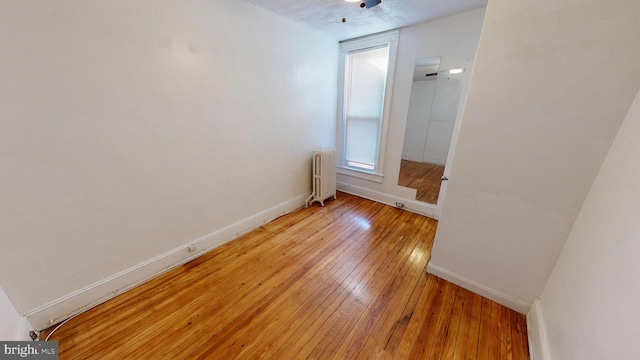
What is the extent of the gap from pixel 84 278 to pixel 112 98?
1.30 meters

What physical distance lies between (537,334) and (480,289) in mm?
412

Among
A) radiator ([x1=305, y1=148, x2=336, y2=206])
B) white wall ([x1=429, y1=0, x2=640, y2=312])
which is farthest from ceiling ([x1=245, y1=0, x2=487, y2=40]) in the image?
radiator ([x1=305, y1=148, x2=336, y2=206])

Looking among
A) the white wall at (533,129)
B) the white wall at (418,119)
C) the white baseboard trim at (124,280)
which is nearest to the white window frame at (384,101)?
the white wall at (418,119)

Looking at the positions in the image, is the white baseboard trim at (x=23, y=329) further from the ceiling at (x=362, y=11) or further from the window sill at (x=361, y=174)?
the window sill at (x=361, y=174)

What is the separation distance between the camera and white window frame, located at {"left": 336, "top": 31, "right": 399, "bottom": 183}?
9.26 ft

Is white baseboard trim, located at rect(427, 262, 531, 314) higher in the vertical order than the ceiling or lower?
lower

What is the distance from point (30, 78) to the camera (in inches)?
44.9

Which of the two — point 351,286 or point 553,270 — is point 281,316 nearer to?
point 351,286

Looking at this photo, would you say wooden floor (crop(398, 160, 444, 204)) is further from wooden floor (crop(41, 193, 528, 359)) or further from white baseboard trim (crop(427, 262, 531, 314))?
white baseboard trim (crop(427, 262, 531, 314))

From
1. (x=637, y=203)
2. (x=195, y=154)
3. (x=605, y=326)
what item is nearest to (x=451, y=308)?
(x=605, y=326)

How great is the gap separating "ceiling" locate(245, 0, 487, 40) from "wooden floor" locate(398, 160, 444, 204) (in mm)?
1764

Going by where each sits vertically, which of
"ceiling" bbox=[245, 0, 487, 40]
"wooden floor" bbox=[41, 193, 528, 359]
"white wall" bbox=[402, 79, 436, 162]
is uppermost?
"ceiling" bbox=[245, 0, 487, 40]

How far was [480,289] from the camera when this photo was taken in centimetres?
169

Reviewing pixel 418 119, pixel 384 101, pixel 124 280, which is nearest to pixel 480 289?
pixel 418 119
